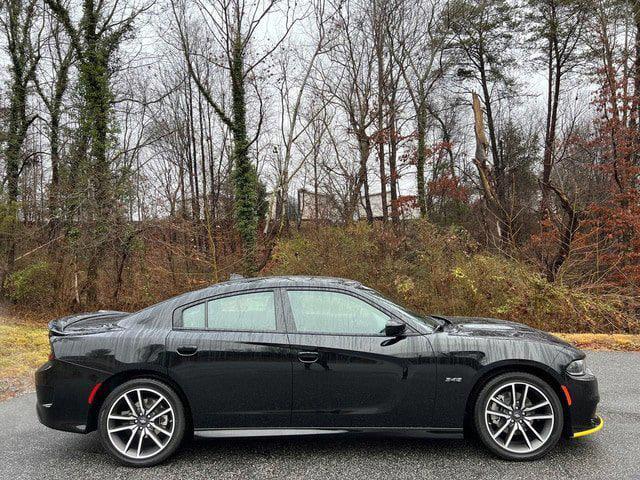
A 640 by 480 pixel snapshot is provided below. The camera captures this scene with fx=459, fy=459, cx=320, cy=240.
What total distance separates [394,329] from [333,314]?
1.70ft

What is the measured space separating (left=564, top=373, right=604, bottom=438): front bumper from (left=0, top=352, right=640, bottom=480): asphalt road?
0.67ft

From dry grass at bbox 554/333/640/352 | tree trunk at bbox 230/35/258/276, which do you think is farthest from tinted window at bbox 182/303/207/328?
tree trunk at bbox 230/35/258/276

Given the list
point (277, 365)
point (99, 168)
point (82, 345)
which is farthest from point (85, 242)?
point (277, 365)

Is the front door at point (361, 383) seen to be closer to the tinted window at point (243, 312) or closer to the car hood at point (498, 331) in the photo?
the tinted window at point (243, 312)

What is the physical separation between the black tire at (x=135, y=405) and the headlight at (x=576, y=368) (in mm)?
3077

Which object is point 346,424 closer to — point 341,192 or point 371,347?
point 371,347

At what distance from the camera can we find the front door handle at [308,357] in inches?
142

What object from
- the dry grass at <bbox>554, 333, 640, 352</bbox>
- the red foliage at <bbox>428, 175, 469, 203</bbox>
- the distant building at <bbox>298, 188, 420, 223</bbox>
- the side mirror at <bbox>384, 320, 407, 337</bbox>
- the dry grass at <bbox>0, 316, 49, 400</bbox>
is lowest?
the dry grass at <bbox>554, 333, 640, 352</bbox>

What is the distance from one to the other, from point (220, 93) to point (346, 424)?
23.0m

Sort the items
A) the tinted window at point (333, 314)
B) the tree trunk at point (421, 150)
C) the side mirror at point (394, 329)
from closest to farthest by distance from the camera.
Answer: the side mirror at point (394, 329) < the tinted window at point (333, 314) < the tree trunk at point (421, 150)

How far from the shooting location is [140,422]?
11.9 feet

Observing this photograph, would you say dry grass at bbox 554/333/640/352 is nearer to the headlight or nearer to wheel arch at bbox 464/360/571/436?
the headlight

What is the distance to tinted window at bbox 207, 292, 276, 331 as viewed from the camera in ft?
12.4

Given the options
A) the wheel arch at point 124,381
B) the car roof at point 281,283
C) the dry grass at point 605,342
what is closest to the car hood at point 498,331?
the car roof at point 281,283
